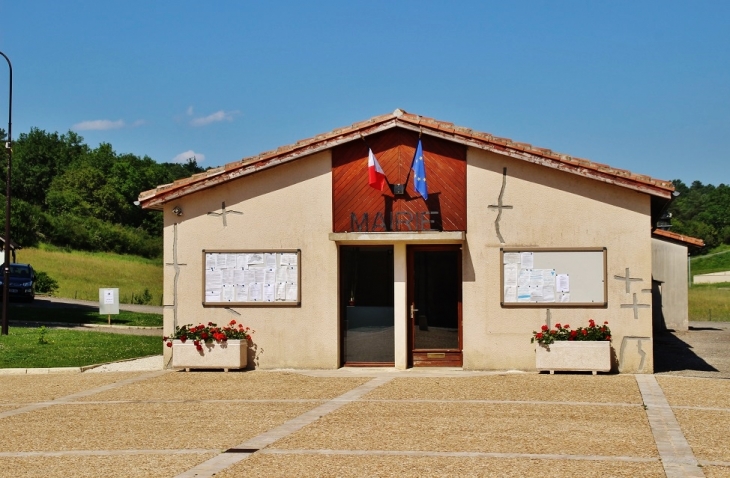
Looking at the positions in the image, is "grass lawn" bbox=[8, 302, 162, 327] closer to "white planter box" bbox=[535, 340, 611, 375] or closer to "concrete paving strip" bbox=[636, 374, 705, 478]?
"white planter box" bbox=[535, 340, 611, 375]

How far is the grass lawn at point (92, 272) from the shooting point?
5081cm

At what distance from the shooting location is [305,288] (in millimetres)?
16906

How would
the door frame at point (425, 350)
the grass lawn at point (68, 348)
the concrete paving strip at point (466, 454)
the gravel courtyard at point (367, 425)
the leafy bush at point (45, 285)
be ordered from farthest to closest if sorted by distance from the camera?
the leafy bush at point (45, 285)
the grass lawn at point (68, 348)
the door frame at point (425, 350)
the concrete paving strip at point (466, 454)
the gravel courtyard at point (367, 425)

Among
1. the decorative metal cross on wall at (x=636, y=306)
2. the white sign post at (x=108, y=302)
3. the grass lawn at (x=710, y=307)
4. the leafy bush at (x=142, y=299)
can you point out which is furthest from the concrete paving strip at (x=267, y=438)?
the leafy bush at (x=142, y=299)

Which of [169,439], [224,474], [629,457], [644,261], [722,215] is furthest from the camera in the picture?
[722,215]

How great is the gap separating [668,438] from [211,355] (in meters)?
9.14

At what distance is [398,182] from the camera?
16797 millimetres

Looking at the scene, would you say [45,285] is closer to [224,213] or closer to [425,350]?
[224,213]

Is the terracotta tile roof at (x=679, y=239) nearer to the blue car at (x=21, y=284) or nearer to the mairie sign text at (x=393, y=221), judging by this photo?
the mairie sign text at (x=393, y=221)

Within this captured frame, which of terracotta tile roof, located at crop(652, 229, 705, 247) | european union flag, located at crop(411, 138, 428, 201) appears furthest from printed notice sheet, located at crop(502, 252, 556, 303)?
terracotta tile roof, located at crop(652, 229, 705, 247)

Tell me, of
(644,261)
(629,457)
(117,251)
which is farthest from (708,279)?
(629,457)

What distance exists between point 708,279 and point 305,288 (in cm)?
6934

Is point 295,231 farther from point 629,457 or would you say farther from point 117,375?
point 629,457

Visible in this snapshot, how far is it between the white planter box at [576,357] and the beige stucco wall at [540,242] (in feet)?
1.43
